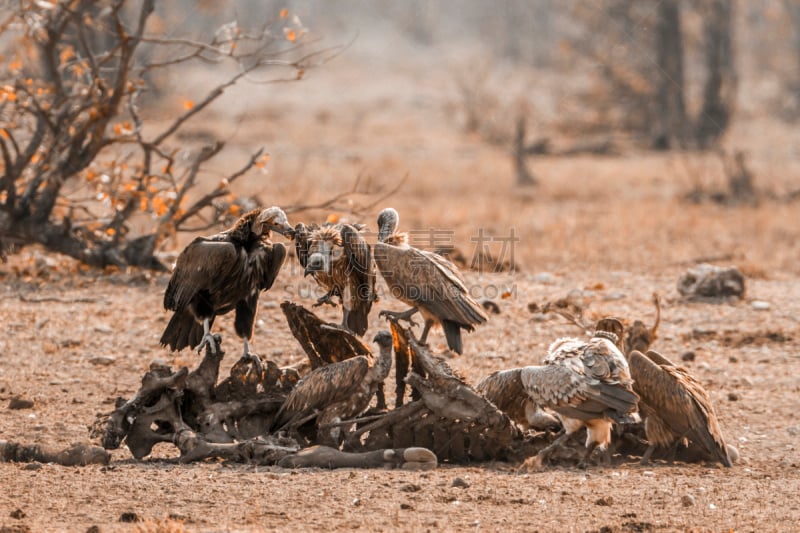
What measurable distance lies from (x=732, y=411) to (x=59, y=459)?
4695 millimetres

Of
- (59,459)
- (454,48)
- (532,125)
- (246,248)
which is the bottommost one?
(59,459)

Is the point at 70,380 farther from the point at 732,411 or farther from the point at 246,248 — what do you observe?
the point at 732,411

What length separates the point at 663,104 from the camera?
30.5 m

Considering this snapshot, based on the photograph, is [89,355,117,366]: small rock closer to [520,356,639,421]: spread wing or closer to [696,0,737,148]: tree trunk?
[520,356,639,421]: spread wing

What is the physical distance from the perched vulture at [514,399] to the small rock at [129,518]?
2303mm

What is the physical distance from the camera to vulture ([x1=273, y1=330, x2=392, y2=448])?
259 inches

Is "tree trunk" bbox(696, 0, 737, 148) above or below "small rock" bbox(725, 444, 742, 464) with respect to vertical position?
above

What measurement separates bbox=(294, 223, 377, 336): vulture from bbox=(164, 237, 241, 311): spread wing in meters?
0.43

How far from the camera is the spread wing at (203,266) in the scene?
6707 mm

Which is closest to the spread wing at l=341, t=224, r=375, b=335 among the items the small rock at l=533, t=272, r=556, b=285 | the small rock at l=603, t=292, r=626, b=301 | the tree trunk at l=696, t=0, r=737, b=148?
the small rock at l=603, t=292, r=626, b=301

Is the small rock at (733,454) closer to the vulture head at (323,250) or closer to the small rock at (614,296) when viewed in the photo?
the vulture head at (323,250)

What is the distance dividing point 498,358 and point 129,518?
4.43 meters

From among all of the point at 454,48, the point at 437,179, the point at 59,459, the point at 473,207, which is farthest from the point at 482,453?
the point at 454,48

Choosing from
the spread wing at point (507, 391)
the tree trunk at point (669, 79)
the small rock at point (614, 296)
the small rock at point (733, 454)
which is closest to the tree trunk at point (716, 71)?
the tree trunk at point (669, 79)
